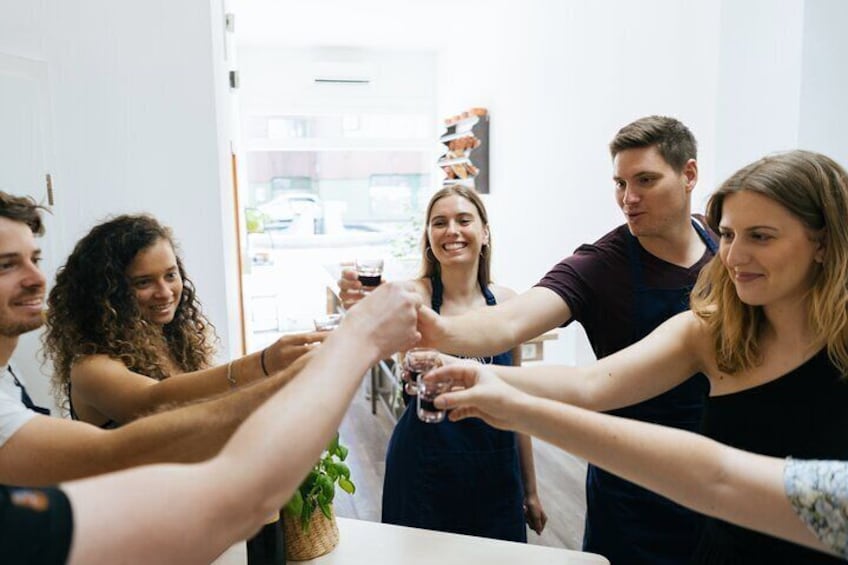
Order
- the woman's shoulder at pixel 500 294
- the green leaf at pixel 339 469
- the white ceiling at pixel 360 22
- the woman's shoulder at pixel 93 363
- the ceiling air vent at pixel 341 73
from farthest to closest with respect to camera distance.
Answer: the ceiling air vent at pixel 341 73
the white ceiling at pixel 360 22
the woman's shoulder at pixel 500 294
the woman's shoulder at pixel 93 363
the green leaf at pixel 339 469

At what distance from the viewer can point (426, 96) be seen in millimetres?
7906

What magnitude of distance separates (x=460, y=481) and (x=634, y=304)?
2.43 ft

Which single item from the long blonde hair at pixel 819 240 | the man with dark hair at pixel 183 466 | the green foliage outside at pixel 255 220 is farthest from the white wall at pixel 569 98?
the green foliage outside at pixel 255 220

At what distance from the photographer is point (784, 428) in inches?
48.4

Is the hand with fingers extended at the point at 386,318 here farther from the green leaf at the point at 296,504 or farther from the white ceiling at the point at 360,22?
the white ceiling at the point at 360,22

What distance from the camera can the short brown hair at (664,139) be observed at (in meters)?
1.86

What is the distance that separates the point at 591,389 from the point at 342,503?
251 centimetres

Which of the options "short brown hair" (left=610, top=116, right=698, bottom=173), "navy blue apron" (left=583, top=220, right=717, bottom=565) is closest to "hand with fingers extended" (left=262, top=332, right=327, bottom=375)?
"navy blue apron" (left=583, top=220, right=717, bottom=565)

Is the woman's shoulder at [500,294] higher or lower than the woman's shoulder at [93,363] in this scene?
higher

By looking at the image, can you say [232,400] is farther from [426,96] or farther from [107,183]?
[426,96]

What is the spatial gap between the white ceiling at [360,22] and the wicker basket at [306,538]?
5.07 metres

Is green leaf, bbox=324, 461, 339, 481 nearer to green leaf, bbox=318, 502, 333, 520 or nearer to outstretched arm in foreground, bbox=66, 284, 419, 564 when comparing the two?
green leaf, bbox=318, 502, 333, 520

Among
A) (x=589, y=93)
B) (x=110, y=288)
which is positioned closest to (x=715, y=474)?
(x=110, y=288)

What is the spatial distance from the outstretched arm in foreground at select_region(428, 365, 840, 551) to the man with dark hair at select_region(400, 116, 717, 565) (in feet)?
1.53
